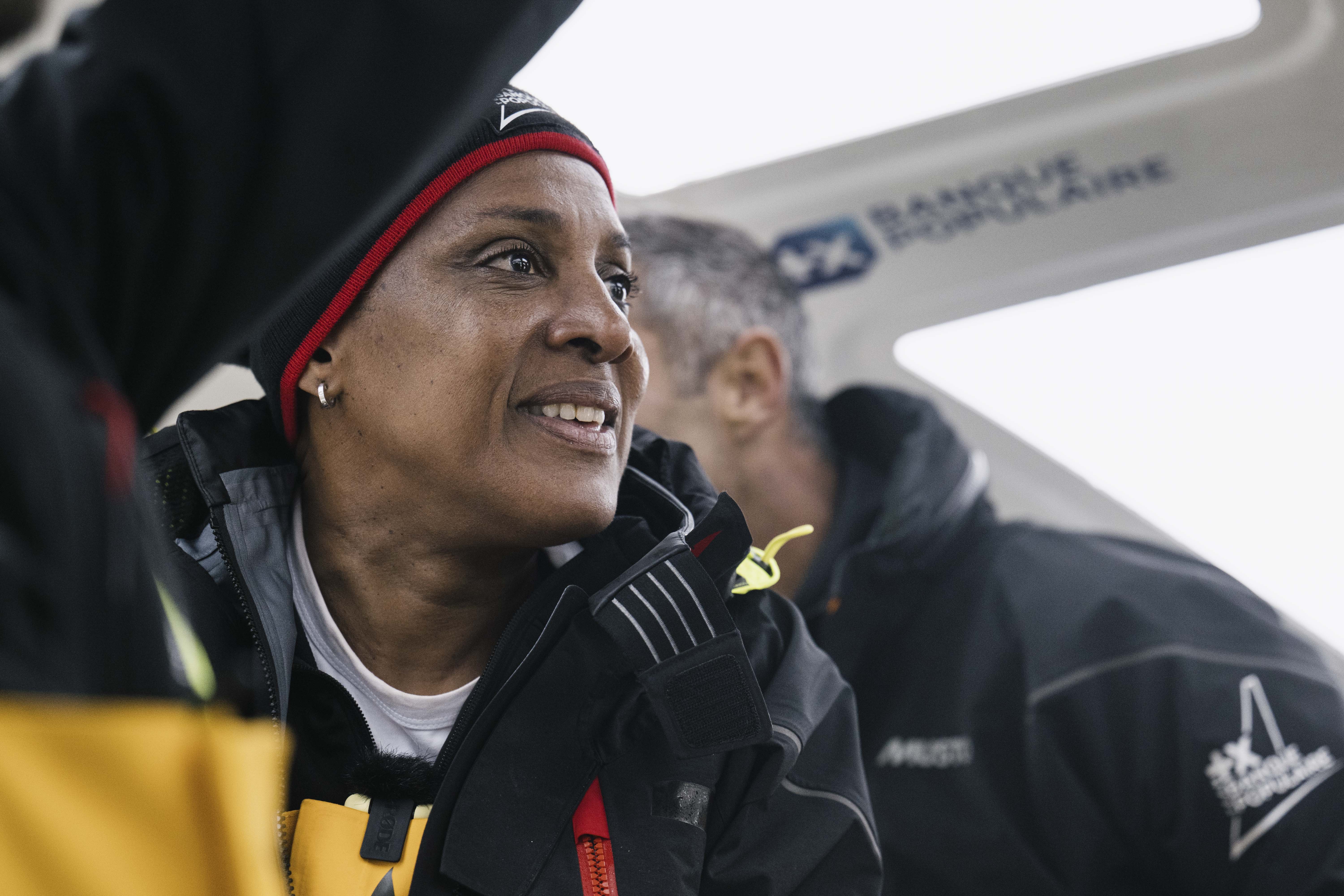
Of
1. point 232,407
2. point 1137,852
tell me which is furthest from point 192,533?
point 1137,852

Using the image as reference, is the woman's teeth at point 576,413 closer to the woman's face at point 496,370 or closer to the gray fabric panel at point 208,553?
the woman's face at point 496,370

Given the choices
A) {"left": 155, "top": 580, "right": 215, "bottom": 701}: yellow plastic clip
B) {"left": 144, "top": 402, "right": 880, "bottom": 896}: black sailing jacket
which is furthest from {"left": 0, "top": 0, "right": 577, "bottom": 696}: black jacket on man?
{"left": 144, "top": 402, "right": 880, "bottom": 896}: black sailing jacket

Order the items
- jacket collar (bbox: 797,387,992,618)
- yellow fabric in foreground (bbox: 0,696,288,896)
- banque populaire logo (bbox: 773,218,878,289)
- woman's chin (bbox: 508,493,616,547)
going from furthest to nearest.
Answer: banque populaire logo (bbox: 773,218,878,289) < jacket collar (bbox: 797,387,992,618) < woman's chin (bbox: 508,493,616,547) < yellow fabric in foreground (bbox: 0,696,288,896)

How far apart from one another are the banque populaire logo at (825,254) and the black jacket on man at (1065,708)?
62 centimetres

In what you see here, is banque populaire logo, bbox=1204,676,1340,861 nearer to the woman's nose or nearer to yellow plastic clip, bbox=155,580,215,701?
the woman's nose

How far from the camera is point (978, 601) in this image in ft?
8.30

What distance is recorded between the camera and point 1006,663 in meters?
2.43

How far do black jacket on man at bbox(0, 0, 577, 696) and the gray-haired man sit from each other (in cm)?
179

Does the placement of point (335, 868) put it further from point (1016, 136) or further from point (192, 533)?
point (1016, 136)

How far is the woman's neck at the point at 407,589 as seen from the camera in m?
1.56

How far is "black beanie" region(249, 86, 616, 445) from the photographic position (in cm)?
153

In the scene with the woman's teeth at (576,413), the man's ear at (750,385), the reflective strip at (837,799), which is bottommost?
the reflective strip at (837,799)

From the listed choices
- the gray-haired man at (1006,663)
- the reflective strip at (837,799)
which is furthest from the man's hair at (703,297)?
the reflective strip at (837,799)

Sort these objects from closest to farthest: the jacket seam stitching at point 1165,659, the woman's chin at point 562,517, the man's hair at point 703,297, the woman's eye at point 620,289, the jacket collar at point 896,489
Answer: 1. the woman's chin at point 562,517
2. the woman's eye at point 620,289
3. the jacket seam stitching at point 1165,659
4. the jacket collar at point 896,489
5. the man's hair at point 703,297
